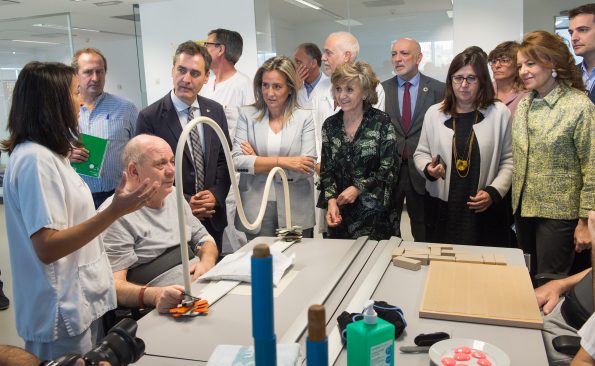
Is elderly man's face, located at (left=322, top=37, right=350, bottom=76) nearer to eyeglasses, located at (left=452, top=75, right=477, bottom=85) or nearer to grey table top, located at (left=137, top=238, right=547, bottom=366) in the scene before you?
eyeglasses, located at (left=452, top=75, right=477, bottom=85)

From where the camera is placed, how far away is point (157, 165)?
2055mm

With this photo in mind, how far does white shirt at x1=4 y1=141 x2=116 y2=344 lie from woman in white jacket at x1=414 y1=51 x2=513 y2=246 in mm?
1808

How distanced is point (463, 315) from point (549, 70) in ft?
4.98

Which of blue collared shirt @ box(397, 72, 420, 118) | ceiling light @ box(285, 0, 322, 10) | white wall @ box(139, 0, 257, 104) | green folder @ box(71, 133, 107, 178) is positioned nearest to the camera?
green folder @ box(71, 133, 107, 178)

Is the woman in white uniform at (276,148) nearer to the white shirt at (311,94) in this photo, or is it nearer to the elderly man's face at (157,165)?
the elderly man's face at (157,165)

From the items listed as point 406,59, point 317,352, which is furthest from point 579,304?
point 406,59

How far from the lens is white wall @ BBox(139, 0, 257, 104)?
6.64 metres

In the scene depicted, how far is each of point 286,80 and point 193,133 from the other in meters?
0.60

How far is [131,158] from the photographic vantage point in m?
2.05

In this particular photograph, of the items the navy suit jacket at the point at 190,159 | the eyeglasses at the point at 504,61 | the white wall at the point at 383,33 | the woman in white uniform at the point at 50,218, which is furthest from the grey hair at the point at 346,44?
the woman in white uniform at the point at 50,218

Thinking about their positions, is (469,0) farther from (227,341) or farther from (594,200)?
(227,341)

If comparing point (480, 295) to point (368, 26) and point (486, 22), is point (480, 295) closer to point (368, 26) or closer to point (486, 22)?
point (486, 22)

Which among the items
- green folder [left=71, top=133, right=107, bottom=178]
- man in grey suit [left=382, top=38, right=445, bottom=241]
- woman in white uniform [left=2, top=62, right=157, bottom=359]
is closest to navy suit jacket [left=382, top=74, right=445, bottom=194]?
man in grey suit [left=382, top=38, right=445, bottom=241]

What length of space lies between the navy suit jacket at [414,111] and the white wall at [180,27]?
345cm
